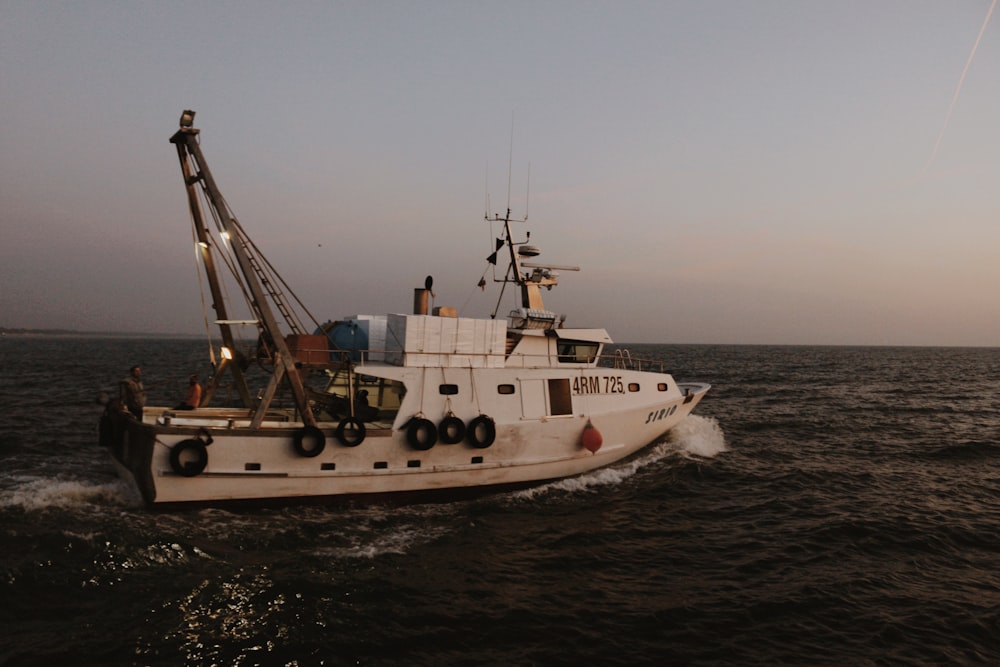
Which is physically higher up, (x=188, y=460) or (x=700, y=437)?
(x=188, y=460)

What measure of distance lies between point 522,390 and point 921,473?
13.0 meters

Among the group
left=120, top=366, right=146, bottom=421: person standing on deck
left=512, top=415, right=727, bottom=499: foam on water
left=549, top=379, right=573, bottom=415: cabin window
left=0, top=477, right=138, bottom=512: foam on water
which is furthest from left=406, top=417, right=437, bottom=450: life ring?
left=0, top=477, right=138, bottom=512: foam on water

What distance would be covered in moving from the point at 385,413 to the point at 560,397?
15.7 ft

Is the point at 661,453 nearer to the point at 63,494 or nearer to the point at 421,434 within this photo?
the point at 421,434

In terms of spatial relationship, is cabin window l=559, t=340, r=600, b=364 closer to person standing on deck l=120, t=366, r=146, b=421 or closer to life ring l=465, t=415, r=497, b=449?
life ring l=465, t=415, r=497, b=449

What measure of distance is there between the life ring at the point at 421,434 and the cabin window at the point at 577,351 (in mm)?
4190

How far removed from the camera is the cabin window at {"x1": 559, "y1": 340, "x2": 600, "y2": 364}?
14266mm

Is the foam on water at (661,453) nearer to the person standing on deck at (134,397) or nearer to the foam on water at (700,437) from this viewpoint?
the foam on water at (700,437)

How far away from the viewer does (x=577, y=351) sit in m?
14.4

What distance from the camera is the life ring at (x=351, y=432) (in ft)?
37.7

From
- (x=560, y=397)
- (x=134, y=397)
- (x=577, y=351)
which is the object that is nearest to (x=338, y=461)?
(x=134, y=397)

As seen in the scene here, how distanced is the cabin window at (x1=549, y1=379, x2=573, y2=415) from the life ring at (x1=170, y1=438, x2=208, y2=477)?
7966mm

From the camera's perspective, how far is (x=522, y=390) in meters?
13.2

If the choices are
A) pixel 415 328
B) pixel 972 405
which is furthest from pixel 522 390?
pixel 972 405
